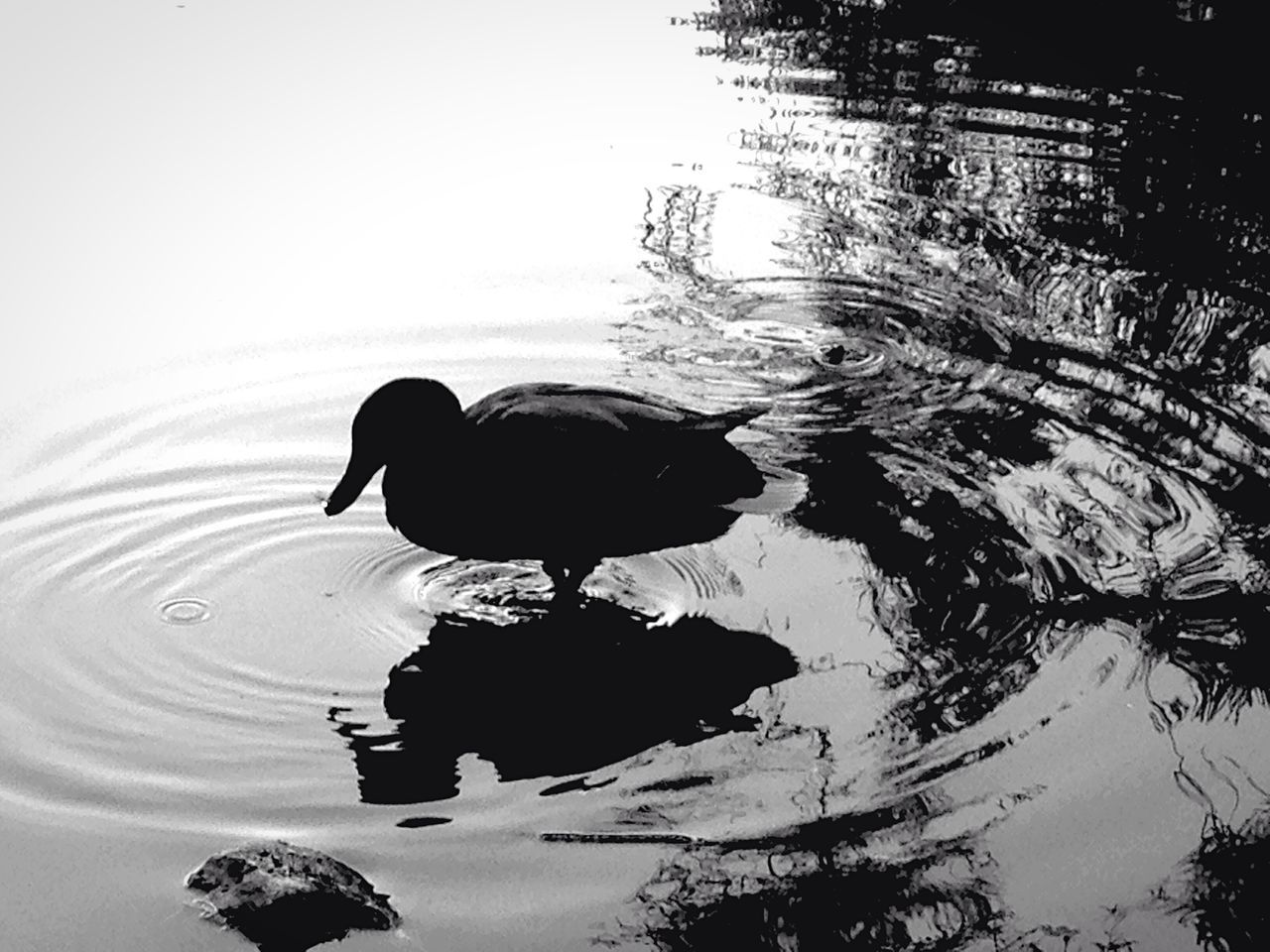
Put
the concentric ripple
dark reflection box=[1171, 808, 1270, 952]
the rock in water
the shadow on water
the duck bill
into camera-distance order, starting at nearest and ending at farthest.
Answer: the rock in water, dark reflection box=[1171, 808, 1270, 952], the shadow on water, the concentric ripple, the duck bill

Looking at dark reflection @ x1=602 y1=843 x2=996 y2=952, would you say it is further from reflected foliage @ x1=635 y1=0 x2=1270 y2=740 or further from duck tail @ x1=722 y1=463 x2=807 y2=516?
duck tail @ x1=722 y1=463 x2=807 y2=516

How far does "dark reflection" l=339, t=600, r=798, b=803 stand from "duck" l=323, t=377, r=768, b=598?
0.22m

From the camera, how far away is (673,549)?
187 inches

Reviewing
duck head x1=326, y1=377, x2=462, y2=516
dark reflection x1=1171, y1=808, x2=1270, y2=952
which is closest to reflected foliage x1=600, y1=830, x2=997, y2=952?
dark reflection x1=1171, y1=808, x2=1270, y2=952

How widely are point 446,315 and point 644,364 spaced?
81 centimetres

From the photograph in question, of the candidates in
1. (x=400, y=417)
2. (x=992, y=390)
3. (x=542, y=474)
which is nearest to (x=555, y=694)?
(x=542, y=474)

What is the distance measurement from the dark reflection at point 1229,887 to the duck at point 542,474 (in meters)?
1.50

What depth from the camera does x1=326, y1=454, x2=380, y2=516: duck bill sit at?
447cm

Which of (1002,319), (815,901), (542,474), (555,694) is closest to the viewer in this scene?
(815,901)

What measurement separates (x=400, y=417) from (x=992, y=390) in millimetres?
2069

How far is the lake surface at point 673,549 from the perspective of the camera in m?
3.48

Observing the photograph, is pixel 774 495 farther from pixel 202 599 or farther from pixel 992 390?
pixel 202 599

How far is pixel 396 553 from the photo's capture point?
468 cm

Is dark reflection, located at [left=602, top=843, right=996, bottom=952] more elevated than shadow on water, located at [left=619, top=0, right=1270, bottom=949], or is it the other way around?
shadow on water, located at [left=619, top=0, right=1270, bottom=949]
